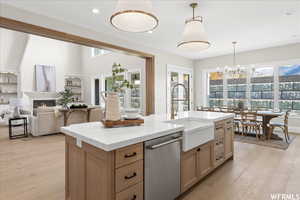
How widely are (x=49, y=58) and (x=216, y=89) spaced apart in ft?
28.5

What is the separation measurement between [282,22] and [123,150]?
4448 mm

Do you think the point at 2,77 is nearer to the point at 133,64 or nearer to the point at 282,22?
the point at 133,64

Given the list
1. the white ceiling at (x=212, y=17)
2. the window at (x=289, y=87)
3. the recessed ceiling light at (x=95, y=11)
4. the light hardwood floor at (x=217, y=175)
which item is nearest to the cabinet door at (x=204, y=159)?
the light hardwood floor at (x=217, y=175)

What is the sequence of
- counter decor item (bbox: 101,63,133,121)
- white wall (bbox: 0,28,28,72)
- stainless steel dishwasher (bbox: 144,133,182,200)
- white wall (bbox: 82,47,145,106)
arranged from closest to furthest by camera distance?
stainless steel dishwasher (bbox: 144,133,182,200)
counter decor item (bbox: 101,63,133,121)
white wall (bbox: 82,47,145,106)
white wall (bbox: 0,28,28,72)

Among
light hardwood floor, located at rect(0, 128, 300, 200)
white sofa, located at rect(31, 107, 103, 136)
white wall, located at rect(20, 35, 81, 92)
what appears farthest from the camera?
white wall, located at rect(20, 35, 81, 92)

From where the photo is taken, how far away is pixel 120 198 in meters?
1.41

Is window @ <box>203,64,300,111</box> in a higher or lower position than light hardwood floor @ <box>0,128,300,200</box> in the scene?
higher

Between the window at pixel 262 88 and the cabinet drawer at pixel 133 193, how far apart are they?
19.5 feet

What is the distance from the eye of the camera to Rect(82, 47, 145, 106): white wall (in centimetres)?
671

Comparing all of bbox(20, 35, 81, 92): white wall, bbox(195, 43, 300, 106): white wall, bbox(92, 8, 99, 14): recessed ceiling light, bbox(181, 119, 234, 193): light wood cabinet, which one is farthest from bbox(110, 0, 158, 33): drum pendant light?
bbox(20, 35, 81, 92): white wall

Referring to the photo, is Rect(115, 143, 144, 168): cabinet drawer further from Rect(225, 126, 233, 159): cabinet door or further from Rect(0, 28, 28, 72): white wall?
Rect(0, 28, 28, 72): white wall

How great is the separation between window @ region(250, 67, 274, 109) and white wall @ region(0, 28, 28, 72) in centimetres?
1003

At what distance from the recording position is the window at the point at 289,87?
5.45 metres

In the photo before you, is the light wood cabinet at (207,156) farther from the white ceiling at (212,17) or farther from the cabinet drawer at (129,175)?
the white ceiling at (212,17)
